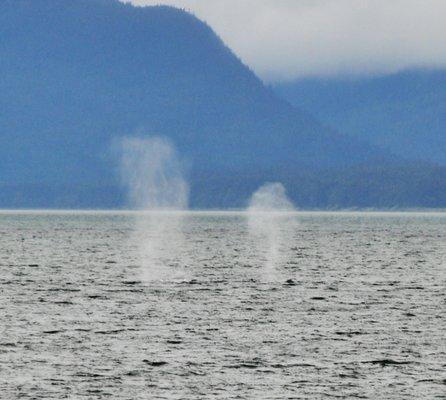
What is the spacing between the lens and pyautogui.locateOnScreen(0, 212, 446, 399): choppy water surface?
3206cm

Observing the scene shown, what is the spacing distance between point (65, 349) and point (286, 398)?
36.6 feet

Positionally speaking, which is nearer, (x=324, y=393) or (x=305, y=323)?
(x=324, y=393)

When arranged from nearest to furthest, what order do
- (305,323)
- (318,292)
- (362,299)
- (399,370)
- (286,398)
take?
(286,398) → (399,370) → (305,323) → (362,299) → (318,292)

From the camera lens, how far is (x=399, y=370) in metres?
34.5

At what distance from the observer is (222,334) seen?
1703 inches

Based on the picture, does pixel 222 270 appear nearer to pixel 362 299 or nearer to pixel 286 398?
pixel 362 299

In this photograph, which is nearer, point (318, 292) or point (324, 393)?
point (324, 393)

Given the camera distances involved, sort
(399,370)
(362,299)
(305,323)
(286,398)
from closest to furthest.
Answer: (286,398)
(399,370)
(305,323)
(362,299)

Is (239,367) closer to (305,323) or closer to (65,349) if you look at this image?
(65,349)

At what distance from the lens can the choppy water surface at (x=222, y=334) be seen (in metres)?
32.1

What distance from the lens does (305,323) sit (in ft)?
155

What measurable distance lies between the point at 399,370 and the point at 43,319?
19.0 m

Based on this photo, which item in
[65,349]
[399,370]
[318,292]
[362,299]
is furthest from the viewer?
[318,292]

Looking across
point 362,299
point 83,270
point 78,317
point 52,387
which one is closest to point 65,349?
point 52,387
